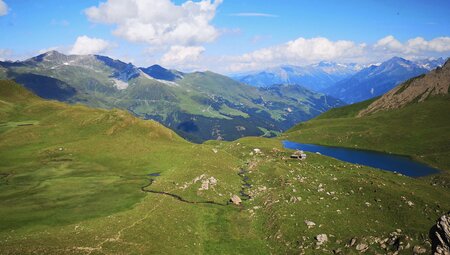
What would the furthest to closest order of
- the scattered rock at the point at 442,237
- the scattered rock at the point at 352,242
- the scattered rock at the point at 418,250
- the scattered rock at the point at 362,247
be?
the scattered rock at the point at 352,242
the scattered rock at the point at 362,247
the scattered rock at the point at 418,250
the scattered rock at the point at 442,237

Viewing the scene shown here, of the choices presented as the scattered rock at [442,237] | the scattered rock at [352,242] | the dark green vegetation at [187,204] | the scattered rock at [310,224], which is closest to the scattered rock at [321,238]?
the dark green vegetation at [187,204]

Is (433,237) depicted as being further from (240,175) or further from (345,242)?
(240,175)

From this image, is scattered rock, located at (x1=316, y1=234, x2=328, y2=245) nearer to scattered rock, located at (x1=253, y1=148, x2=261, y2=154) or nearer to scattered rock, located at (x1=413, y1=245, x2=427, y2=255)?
scattered rock, located at (x1=413, y1=245, x2=427, y2=255)

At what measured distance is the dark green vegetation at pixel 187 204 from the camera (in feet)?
190

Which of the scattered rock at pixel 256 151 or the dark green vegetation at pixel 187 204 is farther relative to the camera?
the scattered rock at pixel 256 151

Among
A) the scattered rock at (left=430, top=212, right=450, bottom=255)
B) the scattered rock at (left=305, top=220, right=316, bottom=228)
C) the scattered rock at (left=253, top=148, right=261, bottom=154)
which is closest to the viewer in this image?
the scattered rock at (left=430, top=212, right=450, bottom=255)

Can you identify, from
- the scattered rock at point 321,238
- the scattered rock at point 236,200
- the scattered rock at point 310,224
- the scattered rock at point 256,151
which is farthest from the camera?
the scattered rock at point 256,151

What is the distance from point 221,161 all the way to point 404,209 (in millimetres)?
59724

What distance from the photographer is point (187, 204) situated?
78.4 metres

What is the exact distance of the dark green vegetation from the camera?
2286 inches

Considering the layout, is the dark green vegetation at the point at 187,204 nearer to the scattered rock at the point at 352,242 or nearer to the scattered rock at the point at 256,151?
the scattered rock at the point at 352,242

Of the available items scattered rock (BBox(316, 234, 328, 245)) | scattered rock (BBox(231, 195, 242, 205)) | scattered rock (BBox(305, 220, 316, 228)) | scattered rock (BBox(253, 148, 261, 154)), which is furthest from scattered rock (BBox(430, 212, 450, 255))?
scattered rock (BBox(253, 148, 261, 154))

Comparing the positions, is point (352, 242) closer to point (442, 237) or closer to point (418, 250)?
point (418, 250)

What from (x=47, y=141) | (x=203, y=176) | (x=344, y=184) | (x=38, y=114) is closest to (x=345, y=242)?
(x=344, y=184)
